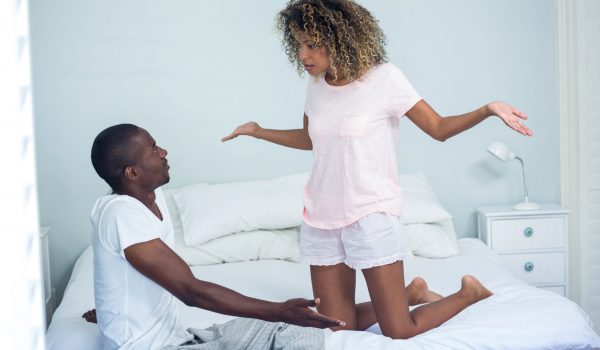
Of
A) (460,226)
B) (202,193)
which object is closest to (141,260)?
(202,193)

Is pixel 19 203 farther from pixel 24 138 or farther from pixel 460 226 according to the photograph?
pixel 460 226

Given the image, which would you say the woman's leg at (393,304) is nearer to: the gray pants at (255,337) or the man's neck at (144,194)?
Answer: the gray pants at (255,337)

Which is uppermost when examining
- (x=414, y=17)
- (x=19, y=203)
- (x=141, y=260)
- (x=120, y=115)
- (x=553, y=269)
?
(x=414, y=17)

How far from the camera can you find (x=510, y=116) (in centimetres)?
179

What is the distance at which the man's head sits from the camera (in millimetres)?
1746

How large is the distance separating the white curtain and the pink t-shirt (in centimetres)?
157

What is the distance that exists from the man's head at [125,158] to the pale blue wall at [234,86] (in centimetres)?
155

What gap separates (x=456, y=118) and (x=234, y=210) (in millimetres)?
1311

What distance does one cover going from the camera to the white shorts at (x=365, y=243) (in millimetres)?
1968

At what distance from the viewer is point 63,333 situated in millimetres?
2057

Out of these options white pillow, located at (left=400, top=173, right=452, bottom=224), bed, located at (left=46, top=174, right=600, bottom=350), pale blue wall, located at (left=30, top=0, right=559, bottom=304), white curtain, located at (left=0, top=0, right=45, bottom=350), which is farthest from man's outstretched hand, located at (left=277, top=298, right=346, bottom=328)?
pale blue wall, located at (left=30, top=0, right=559, bottom=304)

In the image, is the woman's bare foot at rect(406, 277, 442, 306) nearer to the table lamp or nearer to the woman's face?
the woman's face

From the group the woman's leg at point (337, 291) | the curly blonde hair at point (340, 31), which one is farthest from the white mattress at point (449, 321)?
the curly blonde hair at point (340, 31)

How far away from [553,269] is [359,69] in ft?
5.98
